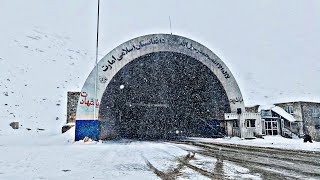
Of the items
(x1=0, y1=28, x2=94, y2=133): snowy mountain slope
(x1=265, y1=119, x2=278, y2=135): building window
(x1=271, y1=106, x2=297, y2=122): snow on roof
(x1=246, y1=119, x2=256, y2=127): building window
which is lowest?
(x1=265, y1=119, x2=278, y2=135): building window

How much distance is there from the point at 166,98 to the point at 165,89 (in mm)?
2022

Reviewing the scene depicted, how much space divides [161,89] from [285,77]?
77303mm

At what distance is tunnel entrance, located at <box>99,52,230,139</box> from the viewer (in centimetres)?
2223

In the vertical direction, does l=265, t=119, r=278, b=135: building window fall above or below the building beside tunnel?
below

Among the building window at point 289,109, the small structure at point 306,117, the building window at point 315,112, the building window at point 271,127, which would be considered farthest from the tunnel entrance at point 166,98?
the building window at point 315,112

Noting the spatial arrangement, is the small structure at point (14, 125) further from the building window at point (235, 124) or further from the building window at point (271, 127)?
the building window at point (271, 127)

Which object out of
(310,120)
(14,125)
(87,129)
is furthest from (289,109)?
(14,125)

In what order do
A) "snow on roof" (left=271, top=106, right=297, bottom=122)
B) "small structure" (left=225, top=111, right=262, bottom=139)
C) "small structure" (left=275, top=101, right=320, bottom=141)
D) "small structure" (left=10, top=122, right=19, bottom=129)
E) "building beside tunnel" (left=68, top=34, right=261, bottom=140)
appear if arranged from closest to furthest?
"building beside tunnel" (left=68, top=34, right=261, bottom=140), "small structure" (left=225, top=111, right=262, bottom=139), "small structure" (left=275, top=101, right=320, bottom=141), "snow on roof" (left=271, top=106, right=297, bottom=122), "small structure" (left=10, top=122, right=19, bottom=129)

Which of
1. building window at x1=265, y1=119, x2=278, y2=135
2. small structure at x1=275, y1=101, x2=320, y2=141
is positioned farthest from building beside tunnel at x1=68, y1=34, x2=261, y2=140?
small structure at x1=275, y1=101, x2=320, y2=141

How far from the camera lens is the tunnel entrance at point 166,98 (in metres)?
22.2

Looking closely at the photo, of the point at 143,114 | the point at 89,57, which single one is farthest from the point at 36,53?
the point at 143,114

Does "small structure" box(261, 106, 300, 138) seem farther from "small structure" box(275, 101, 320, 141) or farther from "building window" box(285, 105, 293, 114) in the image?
"building window" box(285, 105, 293, 114)

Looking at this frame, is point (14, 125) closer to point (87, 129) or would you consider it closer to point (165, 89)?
point (87, 129)

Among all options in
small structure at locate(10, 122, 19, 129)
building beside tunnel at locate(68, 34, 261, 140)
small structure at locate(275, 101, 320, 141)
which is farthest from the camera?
small structure at locate(10, 122, 19, 129)
